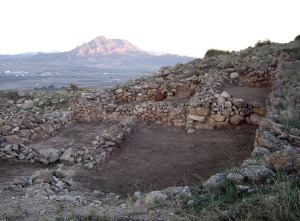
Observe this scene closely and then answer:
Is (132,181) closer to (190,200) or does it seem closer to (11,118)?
(190,200)

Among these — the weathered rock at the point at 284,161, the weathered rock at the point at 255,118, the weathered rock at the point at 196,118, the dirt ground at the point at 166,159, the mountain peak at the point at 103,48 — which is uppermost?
the mountain peak at the point at 103,48

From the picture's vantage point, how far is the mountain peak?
132 metres

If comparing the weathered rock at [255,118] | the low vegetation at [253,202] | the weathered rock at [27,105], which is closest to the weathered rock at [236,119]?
the weathered rock at [255,118]

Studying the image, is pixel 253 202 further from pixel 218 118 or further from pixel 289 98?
pixel 218 118

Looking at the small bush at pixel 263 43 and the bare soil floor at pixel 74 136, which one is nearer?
the bare soil floor at pixel 74 136

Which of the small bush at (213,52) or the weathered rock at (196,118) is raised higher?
the small bush at (213,52)

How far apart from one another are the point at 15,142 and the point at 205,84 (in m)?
7.12

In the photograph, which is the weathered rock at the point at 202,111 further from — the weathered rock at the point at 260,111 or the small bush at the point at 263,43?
the small bush at the point at 263,43

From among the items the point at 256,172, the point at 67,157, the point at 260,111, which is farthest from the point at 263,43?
the point at 256,172

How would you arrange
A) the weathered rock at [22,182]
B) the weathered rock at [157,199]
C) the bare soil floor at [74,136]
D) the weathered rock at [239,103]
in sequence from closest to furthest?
the weathered rock at [157,199]
the weathered rock at [22,182]
the bare soil floor at [74,136]
the weathered rock at [239,103]

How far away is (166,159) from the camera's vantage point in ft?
26.3

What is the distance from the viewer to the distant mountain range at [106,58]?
113 meters

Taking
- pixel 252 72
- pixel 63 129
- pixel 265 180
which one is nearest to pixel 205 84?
pixel 252 72

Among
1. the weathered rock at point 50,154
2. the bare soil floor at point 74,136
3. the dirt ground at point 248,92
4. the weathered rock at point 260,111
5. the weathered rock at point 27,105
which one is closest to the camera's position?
the weathered rock at point 50,154
